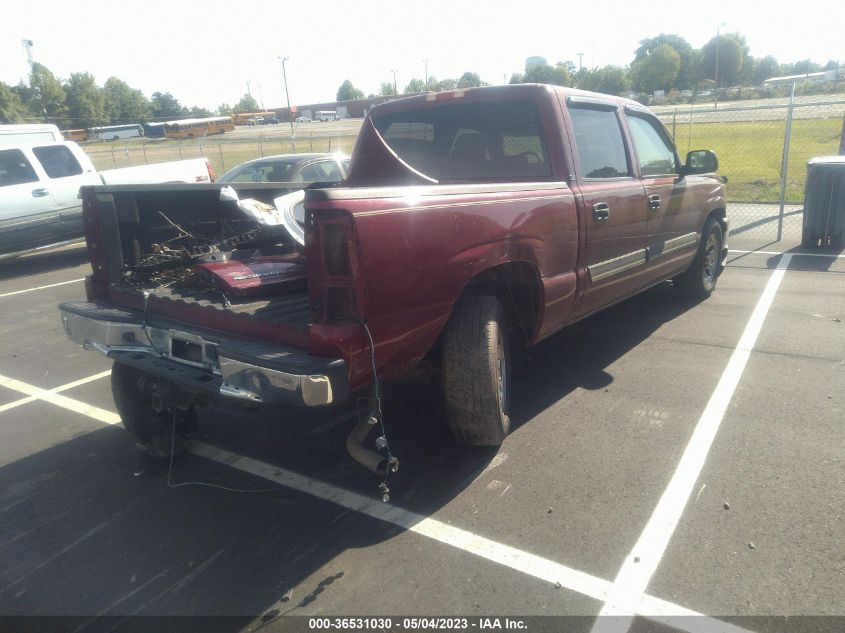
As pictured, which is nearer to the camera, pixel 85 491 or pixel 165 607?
pixel 165 607

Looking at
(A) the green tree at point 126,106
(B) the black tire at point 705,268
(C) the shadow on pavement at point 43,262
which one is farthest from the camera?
(A) the green tree at point 126,106

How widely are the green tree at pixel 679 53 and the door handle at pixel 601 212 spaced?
261ft

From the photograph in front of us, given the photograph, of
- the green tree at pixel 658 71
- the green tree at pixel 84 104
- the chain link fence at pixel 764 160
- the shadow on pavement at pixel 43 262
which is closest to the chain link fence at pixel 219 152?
the shadow on pavement at pixel 43 262

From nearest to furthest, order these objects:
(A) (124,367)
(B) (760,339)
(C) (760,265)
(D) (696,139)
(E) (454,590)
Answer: (E) (454,590) < (A) (124,367) < (B) (760,339) < (C) (760,265) < (D) (696,139)

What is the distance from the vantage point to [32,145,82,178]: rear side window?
11.0m

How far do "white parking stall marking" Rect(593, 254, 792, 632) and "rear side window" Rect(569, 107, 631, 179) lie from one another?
1.71 metres

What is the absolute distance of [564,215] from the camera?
13.3 ft

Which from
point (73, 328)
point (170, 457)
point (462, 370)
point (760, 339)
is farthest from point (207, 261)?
point (760, 339)

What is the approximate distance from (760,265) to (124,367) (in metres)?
7.55

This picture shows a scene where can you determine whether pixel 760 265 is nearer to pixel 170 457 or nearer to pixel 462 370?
pixel 462 370

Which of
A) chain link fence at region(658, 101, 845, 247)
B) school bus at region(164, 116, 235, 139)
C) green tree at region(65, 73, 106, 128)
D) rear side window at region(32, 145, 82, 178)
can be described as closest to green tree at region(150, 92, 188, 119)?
green tree at region(65, 73, 106, 128)

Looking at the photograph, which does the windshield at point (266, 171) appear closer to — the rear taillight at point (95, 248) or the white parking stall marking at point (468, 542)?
the rear taillight at point (95, 248)

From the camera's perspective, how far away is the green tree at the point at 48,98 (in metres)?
60.9

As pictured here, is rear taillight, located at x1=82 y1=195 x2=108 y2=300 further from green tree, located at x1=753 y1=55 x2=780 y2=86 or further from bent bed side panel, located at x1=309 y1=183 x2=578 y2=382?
green tree, located at x1=753 y1=55 x2=780 y2=86
